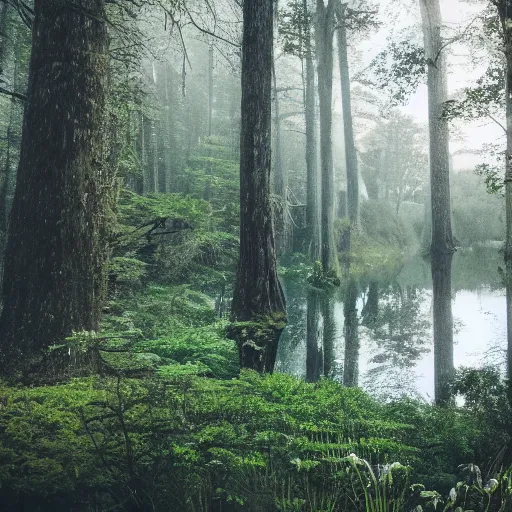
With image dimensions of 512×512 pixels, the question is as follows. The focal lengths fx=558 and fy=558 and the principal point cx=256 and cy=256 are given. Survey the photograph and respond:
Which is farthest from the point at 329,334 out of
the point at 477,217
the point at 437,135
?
the point at 477,217

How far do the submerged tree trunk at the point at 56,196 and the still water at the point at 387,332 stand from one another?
3573 mm

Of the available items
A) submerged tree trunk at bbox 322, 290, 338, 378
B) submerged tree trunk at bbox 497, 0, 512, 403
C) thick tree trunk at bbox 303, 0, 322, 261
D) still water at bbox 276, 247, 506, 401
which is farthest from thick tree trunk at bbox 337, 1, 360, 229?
submerged tree trunk at bbox 497, 0, 512, 403

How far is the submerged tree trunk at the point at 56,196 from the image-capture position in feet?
16.2

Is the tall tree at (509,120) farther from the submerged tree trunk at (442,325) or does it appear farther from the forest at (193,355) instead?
the submerged tree trunk at (442,325)

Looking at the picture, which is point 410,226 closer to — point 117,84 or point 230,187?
point 230,187

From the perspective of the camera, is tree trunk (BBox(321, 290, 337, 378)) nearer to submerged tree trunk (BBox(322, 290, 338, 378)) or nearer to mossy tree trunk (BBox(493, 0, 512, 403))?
submerged tree trunk (BBox(322, 290, 338, 378))

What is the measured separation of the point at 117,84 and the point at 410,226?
24809 millimetres

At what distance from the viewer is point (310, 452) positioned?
3.37 meters

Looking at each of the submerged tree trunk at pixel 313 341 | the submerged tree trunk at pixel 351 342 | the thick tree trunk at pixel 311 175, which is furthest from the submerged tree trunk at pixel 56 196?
the thick tree trunk at pixel 311 175

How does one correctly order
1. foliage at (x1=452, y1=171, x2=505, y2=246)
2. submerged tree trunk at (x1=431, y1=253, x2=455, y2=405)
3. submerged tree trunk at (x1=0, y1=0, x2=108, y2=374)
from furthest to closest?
foliage at (x1=452, y1=171, x2=505, y2=246)
submerged tree trunk at (x1=431, y1=253, x2=455, y2=405)
submerged tree trunk at (x1=0, y1=0, x2=108, y2=374)

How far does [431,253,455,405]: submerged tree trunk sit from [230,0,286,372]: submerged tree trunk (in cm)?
222

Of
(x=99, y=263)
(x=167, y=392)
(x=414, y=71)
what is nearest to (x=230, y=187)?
(x=414, y=71)

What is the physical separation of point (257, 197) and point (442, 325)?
456 cm

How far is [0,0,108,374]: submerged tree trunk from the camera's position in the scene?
494 cm
